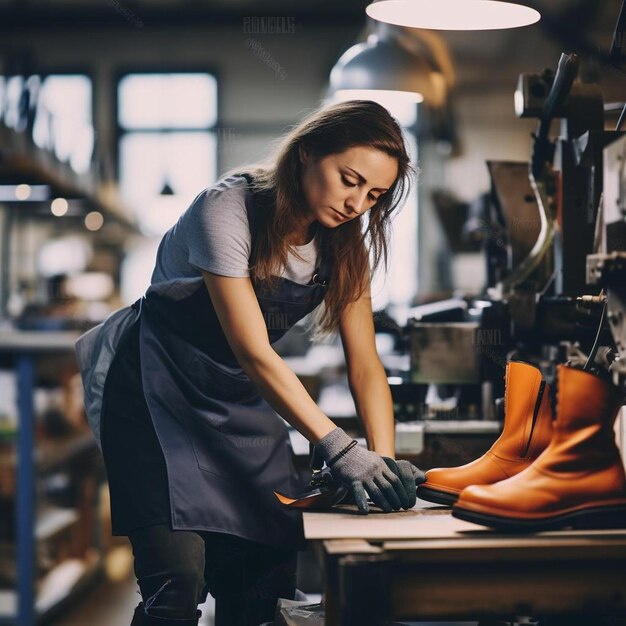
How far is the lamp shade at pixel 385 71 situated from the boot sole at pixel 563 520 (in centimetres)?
269

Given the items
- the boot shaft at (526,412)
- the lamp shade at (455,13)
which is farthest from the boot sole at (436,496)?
the lamp shade at (455,13)

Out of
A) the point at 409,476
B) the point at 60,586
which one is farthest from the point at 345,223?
the point at 60,586

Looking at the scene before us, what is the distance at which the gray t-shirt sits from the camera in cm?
166

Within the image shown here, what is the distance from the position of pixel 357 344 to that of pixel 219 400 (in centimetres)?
31

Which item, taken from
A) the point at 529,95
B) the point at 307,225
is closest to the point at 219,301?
the point at 307,225

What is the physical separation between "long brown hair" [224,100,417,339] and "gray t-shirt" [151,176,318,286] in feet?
0.13

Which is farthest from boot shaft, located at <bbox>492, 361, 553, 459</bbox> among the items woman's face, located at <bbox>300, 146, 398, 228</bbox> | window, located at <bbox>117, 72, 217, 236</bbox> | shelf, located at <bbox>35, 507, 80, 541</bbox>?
window, located at <bbox>117, 72, 217, 236</bbox>

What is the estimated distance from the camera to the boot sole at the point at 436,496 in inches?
60.6

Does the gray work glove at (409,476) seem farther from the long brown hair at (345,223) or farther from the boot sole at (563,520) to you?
the long brown hair at (345,223)

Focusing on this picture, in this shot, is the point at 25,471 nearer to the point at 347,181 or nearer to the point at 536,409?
the point at 347,181

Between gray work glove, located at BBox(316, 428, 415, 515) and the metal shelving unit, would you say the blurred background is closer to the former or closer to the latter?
the metal shelving unit

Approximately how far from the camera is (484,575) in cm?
129

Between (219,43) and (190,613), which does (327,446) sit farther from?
(219,43)

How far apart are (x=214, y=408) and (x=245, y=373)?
10cm
